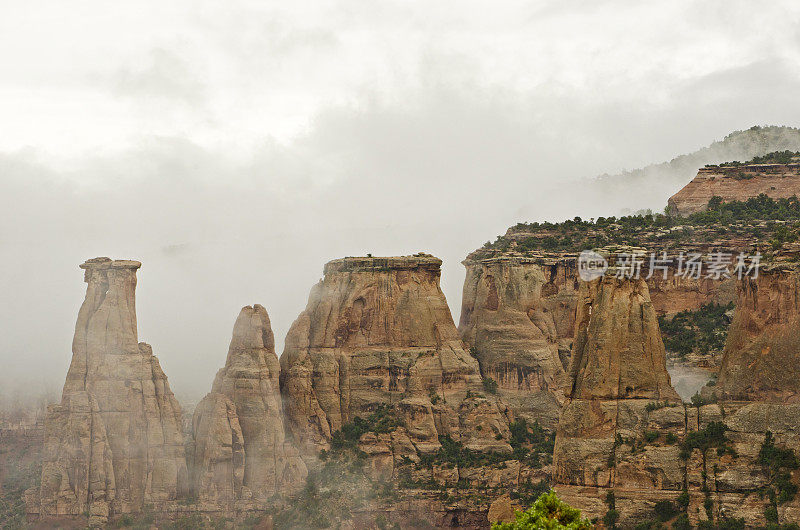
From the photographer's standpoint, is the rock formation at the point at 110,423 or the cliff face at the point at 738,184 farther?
the cliff face at the point at 738,184

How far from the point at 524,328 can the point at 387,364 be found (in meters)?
13.2

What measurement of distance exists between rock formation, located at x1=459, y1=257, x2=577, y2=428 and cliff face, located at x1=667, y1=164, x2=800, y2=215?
40.8 ft

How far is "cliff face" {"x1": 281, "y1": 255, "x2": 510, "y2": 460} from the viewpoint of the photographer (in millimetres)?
138250

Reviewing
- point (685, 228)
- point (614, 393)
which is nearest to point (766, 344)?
point (614, 393)

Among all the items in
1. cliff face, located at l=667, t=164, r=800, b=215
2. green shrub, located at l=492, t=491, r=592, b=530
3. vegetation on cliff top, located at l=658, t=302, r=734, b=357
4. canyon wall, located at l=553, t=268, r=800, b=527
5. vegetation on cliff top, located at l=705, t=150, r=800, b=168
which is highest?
vegetation on cliff top, located at l=705, t=150, r=800, b=168

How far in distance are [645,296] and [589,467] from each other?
12.5 meters

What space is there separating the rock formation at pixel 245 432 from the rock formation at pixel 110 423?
2140mm

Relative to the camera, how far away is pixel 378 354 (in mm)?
142750

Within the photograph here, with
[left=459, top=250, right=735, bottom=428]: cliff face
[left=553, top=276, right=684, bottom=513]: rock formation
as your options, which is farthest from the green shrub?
[left=459, top=250, right=735, bottom=428]: cliff face

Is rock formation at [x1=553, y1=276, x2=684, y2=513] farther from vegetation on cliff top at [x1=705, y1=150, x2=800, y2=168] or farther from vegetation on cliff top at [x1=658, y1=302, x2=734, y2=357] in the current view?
vegetation on cliff top at [x1=705, y1=150, x2=800, y2=168]

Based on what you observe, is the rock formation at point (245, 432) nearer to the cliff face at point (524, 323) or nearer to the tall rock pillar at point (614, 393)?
the cliff face at point (524, 323)

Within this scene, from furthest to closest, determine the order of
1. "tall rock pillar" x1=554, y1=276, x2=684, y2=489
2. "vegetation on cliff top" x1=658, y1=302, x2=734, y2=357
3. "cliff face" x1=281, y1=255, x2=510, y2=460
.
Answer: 1. "cliff face" x1=281, y1=255, x2=510, y2=460
2. "vegetation on cliff top" x1=658, y1=302, x2=734, y2=357
3. "tall rock pillar" x1=554, y1=276, x2=684, y2=489

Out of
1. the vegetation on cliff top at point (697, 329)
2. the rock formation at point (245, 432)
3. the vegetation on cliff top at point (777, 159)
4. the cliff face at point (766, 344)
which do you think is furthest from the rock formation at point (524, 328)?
the cliff face at point (766, 344)

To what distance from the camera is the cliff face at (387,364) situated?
138m
